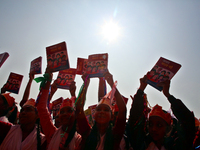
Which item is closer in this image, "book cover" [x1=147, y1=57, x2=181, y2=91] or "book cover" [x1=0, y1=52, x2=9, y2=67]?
"book cover" [x1=147, y1=57, x2=181, y2=91]

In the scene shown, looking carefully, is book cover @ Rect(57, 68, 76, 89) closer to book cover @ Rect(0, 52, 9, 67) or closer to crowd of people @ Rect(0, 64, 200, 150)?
crowd of people @ Rect(0, 64, 200, 150)

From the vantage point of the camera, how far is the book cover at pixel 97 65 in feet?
12.0

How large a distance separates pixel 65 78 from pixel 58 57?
1.45m

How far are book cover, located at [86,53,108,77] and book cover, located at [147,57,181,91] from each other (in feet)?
4.28

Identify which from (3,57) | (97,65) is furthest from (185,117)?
(3,57)

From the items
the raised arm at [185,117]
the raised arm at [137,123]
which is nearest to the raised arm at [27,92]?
the raised arm at [137,123]

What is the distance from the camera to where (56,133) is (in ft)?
10.1

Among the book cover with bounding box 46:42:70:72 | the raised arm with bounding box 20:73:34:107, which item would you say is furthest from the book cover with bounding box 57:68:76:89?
the book cover with bounding box 46:42:70:72

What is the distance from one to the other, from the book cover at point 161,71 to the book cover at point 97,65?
1.30m

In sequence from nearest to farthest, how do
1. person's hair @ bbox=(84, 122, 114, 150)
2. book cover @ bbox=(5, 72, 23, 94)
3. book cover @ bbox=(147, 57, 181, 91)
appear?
person's hair @ bbox=(84, 122, 114, 150) < book cover @ bbox=(147, 57, 181, 91) < book cover @ bbox=(5, 72, 23, 94)

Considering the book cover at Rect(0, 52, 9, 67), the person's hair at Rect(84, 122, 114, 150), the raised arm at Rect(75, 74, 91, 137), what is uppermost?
the book cover at Rect(0, 52, 9, 67)

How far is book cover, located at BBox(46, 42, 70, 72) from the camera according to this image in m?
3.76

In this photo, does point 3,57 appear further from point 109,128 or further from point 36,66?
point 109,128

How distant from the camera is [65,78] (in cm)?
511
